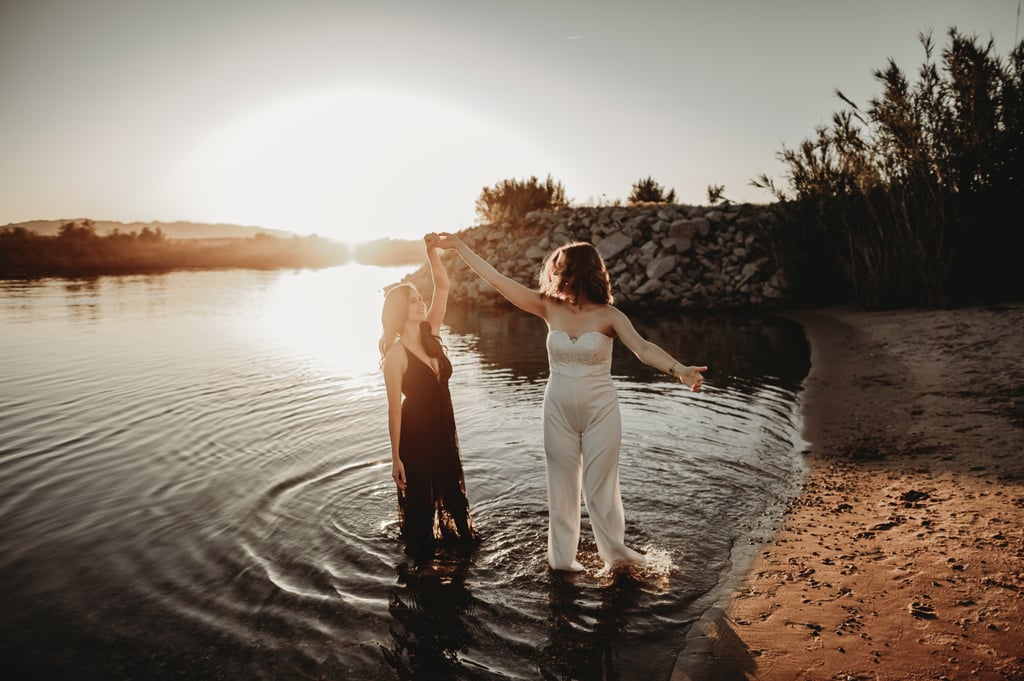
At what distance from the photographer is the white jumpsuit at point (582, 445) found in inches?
165

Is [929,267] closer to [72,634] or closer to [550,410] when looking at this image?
[550,410]

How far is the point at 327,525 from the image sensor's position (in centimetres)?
566

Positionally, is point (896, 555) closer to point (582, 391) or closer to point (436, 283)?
point (582, 391)

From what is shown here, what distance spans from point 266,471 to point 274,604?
313 centimetres

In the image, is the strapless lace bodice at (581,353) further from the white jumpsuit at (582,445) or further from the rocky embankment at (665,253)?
the rocky embankment at (665,253)

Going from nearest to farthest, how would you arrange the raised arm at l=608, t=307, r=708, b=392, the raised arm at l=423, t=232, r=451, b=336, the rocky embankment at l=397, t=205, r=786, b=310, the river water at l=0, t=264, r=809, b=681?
the river water at l=0, t=264, r=809, b=681 → the raised arm at l=608, t=307, r=708, b=392 → the raised arm at l=423, t=232, r=451, b=336 → the rocky embankment at l=397, t=205, r=786, b=310

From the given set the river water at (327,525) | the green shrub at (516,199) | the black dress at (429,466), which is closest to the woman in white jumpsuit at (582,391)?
the river water at (327,525)

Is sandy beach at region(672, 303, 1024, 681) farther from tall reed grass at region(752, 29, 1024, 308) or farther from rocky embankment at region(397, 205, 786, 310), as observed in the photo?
rocky embankment at region(397, 205, 786, 310)

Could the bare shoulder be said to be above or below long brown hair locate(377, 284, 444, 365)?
below

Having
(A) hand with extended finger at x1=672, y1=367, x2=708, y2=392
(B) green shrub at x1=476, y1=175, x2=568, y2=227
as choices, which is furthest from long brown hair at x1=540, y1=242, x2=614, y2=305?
(B) green shrub at x1=476, y1=175, x2=568, y2=227

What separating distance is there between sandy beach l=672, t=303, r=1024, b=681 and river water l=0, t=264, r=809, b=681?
0.36 m

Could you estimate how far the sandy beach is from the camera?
127 inches

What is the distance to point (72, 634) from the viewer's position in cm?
407

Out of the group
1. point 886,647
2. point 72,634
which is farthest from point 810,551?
point 72,634
